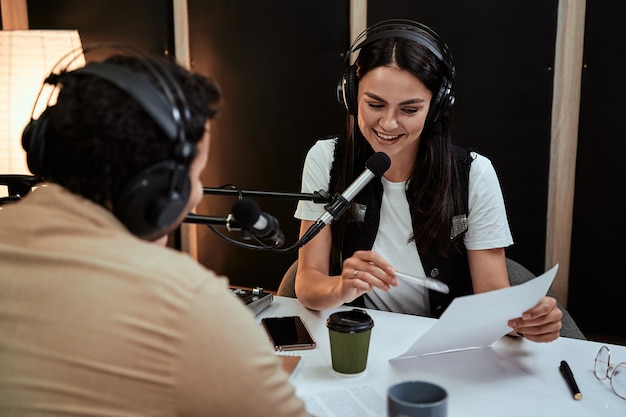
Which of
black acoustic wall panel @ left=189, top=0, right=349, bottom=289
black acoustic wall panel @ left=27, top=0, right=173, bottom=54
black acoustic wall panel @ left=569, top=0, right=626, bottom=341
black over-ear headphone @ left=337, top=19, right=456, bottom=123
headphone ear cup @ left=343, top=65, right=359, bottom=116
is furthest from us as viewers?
black acoustic wall panel @ left=27, top=0, right=173, bottom=54

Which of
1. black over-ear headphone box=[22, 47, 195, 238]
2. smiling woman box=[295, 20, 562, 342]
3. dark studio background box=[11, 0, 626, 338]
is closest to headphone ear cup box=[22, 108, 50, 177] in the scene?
black over-ear headphone box=[22, 47, 195, 238]

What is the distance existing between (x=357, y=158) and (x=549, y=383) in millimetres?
833

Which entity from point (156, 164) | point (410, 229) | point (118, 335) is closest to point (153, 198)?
point (156, 164)

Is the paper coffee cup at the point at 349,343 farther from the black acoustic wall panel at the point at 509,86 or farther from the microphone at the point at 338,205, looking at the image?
the black acoustic wall panel at the point at 509,86

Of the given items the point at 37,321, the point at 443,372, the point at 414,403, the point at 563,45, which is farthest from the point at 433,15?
the point at 37,321

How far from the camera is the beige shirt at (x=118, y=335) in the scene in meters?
0.56

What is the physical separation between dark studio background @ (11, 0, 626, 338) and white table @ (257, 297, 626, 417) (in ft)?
5.26

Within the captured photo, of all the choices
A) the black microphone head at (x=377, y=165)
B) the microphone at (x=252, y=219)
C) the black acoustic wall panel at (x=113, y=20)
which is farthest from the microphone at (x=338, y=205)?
the black acoustic wall panel at (x=113, y=20)

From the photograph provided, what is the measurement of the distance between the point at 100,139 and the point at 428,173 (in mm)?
1116

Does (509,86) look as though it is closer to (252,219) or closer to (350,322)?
(350,322)

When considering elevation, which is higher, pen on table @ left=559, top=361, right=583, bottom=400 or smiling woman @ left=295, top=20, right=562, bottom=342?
smiling woman @ left=295, top=20, right=562, bottom=342

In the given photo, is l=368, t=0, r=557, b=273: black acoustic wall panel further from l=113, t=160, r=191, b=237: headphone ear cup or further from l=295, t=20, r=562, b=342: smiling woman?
l=113, t=160, r=191, b=237: headphone ear cup

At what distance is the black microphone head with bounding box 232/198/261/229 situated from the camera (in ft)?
2.95

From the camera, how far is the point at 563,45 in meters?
2.55
